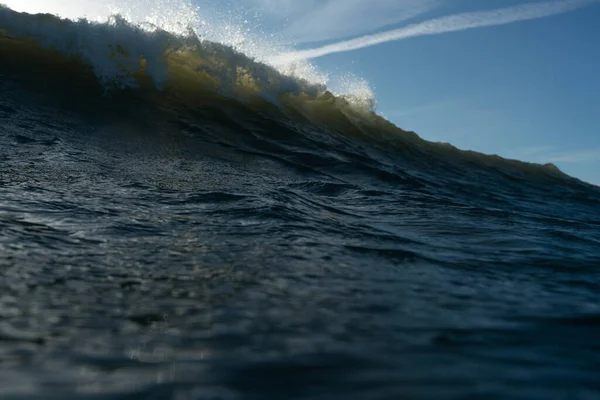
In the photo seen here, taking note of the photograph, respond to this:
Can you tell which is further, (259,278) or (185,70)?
(185,70)

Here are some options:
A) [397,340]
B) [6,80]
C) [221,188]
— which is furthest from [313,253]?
[6,80]

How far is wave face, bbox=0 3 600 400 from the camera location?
1394mm

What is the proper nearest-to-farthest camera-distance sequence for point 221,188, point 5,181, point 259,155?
1. point 5,181
2. point 221,188
3. point 259,155

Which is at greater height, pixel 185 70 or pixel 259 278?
pixel 185 70

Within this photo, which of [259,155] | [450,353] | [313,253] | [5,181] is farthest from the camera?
[259,155]

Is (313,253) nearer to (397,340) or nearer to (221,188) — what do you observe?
(397,340)

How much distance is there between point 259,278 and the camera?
221 cm

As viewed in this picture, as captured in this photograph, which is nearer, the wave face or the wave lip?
the wave face

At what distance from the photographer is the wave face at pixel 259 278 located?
1.39 m

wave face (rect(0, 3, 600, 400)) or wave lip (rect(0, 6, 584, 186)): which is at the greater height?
wave lip (rect(0, 6, 584, 186))

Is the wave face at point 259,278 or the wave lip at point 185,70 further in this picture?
the wave lip at point 185,70

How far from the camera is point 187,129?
24.1 ft

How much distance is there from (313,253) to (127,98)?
6.03 meters

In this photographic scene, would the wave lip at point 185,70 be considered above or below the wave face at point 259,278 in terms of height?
above
